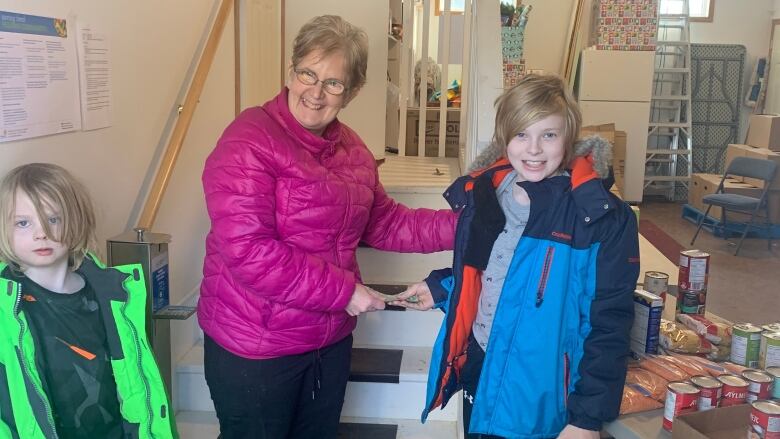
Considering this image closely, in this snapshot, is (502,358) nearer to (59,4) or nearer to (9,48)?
(9,48)

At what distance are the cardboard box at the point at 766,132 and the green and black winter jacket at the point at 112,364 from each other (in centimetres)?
753

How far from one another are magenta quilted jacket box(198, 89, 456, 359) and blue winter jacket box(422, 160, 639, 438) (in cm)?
31

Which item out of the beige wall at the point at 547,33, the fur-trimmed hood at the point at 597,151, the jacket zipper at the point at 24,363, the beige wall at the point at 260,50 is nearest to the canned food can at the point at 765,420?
the fur-trimmed hood at the point at 597,151

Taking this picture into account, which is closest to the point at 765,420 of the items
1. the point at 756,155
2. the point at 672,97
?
the point at 756,155

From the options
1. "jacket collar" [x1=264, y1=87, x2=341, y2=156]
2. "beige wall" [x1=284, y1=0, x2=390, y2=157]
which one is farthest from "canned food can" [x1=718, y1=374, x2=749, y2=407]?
"beige wall" [x1=284, y1=0, x2=390, y2=157]

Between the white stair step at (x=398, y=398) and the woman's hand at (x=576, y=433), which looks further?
the white stair step at (x=398, y=398)

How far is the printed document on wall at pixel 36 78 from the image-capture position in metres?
1.72

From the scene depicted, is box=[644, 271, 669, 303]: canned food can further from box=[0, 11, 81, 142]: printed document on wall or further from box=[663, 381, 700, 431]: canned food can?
box=[0, 11, 81, 142]: printed document on wall

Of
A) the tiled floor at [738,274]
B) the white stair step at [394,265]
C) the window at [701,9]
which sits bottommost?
the tiled floor at [738,274]

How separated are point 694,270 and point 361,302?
38.0 inches

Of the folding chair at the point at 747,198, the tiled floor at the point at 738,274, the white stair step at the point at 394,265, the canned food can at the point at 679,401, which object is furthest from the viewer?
the folding chair at the point at 747,198

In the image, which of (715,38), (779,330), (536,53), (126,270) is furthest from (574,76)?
(126,270)

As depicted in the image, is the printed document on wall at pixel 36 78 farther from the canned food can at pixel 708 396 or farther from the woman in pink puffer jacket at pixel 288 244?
the canned food can at pixel 708 396

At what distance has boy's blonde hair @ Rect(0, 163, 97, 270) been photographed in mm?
1443
